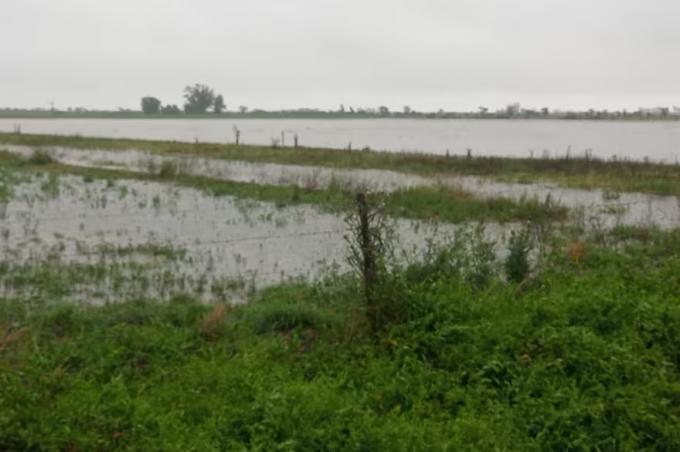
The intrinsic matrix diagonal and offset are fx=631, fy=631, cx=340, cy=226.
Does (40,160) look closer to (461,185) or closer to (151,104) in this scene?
(461,185)

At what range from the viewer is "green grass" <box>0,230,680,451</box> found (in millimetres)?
3834

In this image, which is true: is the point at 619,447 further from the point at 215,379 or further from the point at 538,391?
the point at 215,379

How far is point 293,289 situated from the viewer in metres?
6.99

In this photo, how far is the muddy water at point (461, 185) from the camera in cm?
1369

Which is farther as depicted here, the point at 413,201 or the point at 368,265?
the point at 413,201

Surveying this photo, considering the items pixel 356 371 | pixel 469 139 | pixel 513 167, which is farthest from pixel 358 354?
pixel 469 139

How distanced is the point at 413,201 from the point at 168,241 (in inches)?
253

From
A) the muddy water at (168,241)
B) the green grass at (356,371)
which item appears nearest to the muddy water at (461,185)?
the muddy water at (168,241)

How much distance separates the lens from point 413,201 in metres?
14.8

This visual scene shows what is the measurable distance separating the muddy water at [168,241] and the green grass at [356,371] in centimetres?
115

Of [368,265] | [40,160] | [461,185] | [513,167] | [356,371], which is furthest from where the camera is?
[513,167]

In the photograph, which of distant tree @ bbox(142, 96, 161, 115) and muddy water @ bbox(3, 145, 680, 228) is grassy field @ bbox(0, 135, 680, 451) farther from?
distant tree @ bbox(142, 96, 161, 115)

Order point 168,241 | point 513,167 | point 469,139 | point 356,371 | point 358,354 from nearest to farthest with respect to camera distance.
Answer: point 356,371
point 358,354
point 168,241
point 513,167
point 469,139

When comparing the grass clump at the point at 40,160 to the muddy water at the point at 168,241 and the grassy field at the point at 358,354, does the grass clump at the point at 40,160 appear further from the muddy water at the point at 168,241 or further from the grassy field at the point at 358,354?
the grassy field at the point at 358,354
